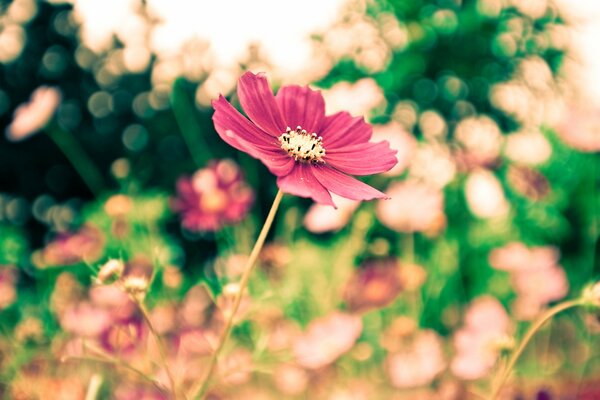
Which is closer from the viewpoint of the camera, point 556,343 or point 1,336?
point 1,336

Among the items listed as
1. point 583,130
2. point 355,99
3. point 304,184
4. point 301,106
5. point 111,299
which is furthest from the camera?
point 583,130

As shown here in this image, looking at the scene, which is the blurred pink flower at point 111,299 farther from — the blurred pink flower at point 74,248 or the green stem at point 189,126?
the green stem at point 189,126

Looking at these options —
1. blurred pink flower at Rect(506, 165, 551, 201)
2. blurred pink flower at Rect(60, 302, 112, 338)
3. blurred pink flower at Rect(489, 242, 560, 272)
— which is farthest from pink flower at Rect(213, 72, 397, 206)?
blurred pink flower at Rect(506, 165, 551, 201)

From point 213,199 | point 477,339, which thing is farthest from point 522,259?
point 213,199

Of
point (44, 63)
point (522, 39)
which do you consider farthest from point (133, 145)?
point (522, 39)

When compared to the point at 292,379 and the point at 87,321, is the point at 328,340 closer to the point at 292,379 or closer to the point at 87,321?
the point at 292,379

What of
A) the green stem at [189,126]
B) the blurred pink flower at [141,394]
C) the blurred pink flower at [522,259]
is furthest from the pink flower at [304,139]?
the green stem at [189,126]

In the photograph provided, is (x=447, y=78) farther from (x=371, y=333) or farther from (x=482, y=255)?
(x=371, y=333)
